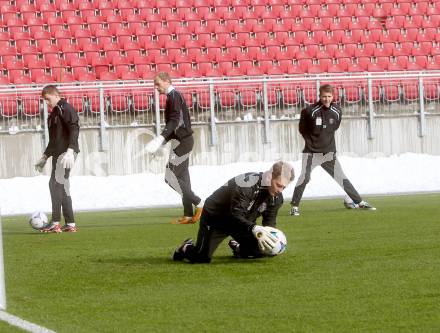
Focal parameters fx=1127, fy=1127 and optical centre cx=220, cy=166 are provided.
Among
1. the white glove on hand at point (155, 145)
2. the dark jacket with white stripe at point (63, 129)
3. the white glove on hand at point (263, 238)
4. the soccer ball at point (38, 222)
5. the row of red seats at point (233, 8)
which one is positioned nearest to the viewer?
the white glove on hand at point (263, 238)

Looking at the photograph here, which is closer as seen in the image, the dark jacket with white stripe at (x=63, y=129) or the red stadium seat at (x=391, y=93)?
the dark jacket with white stripe at (x=63, y=129)

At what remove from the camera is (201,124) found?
942 inches

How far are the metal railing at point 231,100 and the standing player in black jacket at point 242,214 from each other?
13364 mm

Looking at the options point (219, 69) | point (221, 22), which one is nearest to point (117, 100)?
point (219, 69)

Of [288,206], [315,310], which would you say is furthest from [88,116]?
[315,310]

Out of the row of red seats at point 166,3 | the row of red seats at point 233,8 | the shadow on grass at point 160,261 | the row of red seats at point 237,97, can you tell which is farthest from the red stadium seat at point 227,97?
the shadow on grass at point 160,261

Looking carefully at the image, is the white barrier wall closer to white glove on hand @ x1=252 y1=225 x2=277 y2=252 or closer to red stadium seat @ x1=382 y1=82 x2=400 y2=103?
red stadium seat @ x1=382 y1=82 x2=400 y2=103

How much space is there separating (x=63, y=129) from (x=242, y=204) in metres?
5.14

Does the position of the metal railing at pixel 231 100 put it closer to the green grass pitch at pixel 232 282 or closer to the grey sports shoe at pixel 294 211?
the grey sports shoe at pixel 294 211

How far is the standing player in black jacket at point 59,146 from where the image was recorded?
45.8ft

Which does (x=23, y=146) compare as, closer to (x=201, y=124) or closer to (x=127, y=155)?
(x=127, y=155)

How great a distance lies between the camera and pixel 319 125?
54.5 feet

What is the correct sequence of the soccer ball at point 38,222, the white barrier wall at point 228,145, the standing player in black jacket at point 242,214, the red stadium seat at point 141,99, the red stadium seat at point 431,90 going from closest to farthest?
the standing player in black jacket at point 242,214 < the soccer ball at point 38,222 < the white barrier wall at point 228,145 < the red stadium seat at point 141,99 < the red stadium seat at point 431,90

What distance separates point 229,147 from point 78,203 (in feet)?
14.0
